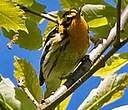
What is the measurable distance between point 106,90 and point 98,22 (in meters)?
0.14

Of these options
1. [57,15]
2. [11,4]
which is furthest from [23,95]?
[57,15]

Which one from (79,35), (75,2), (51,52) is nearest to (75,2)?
(75,2)

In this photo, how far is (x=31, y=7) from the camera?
66cm

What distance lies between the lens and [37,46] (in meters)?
0.62

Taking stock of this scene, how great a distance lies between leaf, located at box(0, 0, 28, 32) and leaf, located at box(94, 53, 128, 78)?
190 mm

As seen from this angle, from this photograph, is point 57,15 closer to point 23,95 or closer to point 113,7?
point 113,7

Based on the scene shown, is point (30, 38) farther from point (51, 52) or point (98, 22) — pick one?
point (51, 52)

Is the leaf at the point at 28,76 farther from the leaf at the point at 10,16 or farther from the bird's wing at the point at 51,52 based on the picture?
the bird's wing at the point at 51,52

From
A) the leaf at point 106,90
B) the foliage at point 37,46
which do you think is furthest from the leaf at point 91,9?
the leaf at point 106,90

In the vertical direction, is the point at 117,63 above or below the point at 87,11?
below

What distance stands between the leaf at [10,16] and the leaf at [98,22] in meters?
0.15

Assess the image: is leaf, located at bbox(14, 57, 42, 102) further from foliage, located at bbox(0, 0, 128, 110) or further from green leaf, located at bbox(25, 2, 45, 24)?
green leaf, located at bbox(25, 2, 45, 24)

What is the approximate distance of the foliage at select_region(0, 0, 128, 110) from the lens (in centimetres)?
48

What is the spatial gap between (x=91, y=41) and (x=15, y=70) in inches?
7.7
